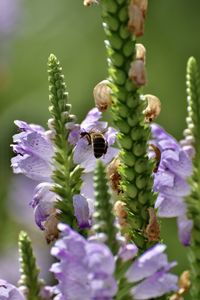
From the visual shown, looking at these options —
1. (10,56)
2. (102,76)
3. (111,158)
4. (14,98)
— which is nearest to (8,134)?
(10,56)

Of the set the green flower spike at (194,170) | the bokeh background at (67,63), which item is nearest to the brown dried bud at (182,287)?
Answer: the green flower spike at (194,170)

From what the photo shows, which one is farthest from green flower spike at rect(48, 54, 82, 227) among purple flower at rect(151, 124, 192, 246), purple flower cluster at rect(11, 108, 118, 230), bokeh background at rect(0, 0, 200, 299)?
bokeh background at rect(0, 0, 200, 299)

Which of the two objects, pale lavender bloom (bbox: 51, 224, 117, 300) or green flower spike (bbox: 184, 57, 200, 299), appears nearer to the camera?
pale lavender bloom (bbox: 51, 224, 117, 300)

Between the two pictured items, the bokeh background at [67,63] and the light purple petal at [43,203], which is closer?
the light purple petal at [43,203]

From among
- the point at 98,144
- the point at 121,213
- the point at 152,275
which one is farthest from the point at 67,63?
the point at 152,275

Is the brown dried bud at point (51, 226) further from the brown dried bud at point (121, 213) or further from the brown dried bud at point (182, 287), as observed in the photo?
the brown dried bud at point (182, 287)

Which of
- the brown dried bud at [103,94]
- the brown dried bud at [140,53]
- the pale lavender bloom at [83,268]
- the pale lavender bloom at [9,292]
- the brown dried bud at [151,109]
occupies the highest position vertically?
the brown dried bud at [140,53]

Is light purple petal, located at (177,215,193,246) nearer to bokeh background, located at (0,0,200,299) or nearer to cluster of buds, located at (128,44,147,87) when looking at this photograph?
cluster of buds, located at (128,44,147,87)
